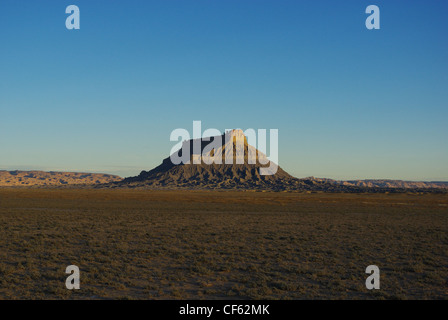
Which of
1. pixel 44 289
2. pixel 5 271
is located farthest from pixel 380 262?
→ pixel 5 271

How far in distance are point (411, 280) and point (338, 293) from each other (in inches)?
137

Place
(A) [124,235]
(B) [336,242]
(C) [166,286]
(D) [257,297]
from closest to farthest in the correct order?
(D) [257,297]
(C) [166,286]
(B) [336,242]
(A) [124,235]

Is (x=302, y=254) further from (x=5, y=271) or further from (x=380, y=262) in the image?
(x=5, y=271)

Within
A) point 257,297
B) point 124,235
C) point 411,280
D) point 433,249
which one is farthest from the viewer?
point 124,235

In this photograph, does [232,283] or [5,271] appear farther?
[5,271]

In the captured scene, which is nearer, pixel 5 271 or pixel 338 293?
pixel 338 293
